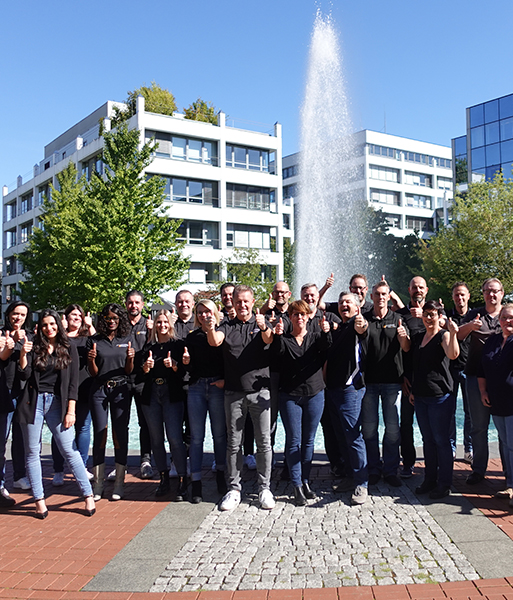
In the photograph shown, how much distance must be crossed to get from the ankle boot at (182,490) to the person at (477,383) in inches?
123

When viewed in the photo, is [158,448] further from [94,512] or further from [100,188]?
[100,188]

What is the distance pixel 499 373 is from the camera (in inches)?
219

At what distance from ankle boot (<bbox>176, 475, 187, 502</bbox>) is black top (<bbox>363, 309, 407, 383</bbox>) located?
7.46 ft

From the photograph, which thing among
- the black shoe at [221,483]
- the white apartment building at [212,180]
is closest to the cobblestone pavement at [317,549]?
the black shoe at [221,483]

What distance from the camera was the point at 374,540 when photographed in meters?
4.71

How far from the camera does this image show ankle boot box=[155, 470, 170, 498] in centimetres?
619

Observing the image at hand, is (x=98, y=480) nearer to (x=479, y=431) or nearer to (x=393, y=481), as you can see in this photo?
(x=393, y=481)

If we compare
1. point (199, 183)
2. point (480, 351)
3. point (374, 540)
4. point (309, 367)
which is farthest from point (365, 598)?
point (199, 183)

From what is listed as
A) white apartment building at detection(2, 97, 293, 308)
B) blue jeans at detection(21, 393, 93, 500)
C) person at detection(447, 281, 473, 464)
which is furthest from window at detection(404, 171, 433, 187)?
blue jeans at detection(21, 393, 93, 500)

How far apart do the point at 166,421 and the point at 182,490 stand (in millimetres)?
748

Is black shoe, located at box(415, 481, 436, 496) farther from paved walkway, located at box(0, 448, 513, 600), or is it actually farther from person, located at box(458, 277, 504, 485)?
person, located at box(458, 277, 504, 485)

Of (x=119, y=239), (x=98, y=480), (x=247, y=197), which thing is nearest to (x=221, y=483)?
(x=98, y=480)

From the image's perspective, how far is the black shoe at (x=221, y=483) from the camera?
20.4 ft

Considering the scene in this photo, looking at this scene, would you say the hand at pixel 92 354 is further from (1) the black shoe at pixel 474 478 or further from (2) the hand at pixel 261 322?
(1) the black shoe at pixel 474 478
